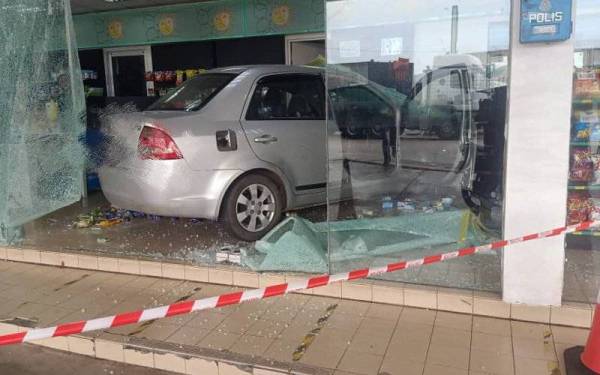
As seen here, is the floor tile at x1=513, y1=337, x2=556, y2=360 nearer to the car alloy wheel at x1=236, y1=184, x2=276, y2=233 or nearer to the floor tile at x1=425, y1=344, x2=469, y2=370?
the floor tile at x1=425, y1=344, x2=469, y2=370

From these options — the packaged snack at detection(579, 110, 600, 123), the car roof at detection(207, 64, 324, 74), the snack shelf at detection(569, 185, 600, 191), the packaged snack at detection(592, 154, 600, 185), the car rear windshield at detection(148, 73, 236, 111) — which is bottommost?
the snack shelf at detection(569, 185, 600, 191)

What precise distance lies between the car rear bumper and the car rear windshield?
67 centimetres

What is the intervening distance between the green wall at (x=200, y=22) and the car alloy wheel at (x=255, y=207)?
13.9 feet

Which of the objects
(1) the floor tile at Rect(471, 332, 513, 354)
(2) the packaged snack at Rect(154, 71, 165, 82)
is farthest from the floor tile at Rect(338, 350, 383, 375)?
(2) the packaged snack at Rect(154, 71, 165, 82)

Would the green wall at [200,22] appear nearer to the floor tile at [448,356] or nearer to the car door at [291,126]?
the car door at [291,126]

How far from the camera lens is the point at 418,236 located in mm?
4695

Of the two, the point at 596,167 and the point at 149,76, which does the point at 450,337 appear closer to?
the point at 596,167

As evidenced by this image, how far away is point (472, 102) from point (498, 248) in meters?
1.38

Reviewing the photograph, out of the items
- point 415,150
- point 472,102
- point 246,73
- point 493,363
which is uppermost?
point 246,73

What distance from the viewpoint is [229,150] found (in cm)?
505

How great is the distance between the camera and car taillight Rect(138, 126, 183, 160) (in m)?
4.81

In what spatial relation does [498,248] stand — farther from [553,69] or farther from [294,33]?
[294,33]

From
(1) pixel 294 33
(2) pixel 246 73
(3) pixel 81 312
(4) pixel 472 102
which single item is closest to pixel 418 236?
(4) pixel 472 102

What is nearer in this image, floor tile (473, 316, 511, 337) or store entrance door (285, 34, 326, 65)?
floor tile (473, 316, 511, 337)
